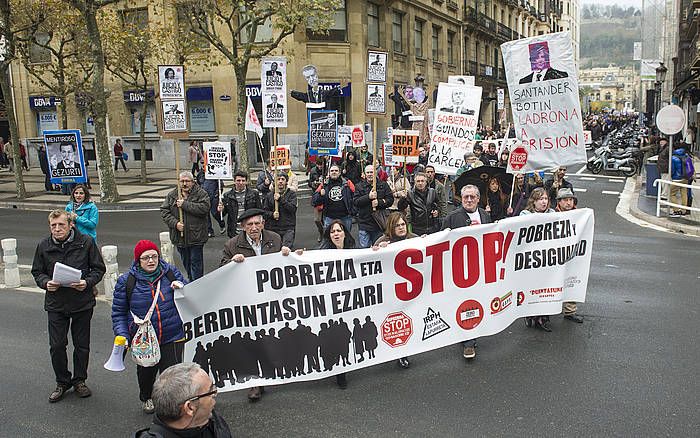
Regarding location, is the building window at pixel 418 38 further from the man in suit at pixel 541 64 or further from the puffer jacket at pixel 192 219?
the puffer jacket at pixel 192 219

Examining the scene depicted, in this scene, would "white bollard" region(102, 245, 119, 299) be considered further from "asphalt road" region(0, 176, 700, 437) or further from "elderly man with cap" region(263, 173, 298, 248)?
"elderly man with cap" region(263, 173, 298, 248)

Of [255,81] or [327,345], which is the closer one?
[327,345]

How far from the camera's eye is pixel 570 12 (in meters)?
104

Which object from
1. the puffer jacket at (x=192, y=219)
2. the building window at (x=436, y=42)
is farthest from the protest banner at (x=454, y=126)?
the building window at (x=436, y=42)

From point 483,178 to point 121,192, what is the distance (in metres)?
16.4

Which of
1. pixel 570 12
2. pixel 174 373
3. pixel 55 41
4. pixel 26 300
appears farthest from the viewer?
pixel 570 12

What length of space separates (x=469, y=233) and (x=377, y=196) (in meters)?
3.19

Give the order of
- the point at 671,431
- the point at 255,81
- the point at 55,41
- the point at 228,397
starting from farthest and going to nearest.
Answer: the point at 55,41 < the point at 255,81 < the point at 228,397 < the point at 671,431

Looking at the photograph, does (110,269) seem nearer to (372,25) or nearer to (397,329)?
(397,329)

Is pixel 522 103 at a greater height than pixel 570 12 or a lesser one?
lesser

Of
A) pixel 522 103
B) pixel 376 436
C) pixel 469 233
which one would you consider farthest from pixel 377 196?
pixel 376 436

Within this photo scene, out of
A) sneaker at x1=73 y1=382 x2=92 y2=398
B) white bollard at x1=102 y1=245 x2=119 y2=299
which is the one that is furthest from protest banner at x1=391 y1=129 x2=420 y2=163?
sneaker at x1=73 y1=382 x2=92 y2=398

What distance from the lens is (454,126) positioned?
12.3 metres

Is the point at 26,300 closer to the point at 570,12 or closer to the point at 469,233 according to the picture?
the point at 469,233
